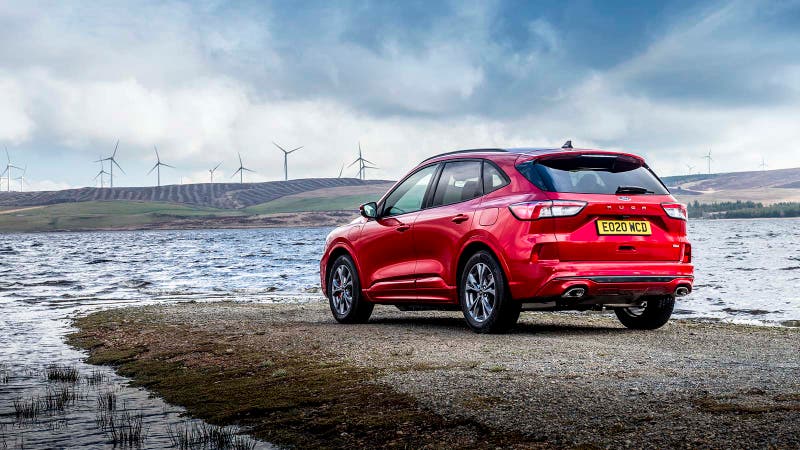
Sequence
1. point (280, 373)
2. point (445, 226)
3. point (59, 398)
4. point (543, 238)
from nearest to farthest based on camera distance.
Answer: point (59, 398), point (280, 373), point (543, 238), point (445, 226)

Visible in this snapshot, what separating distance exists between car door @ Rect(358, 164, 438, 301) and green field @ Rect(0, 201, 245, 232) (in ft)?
557

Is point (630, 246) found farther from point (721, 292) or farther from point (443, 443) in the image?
point (721, 292)

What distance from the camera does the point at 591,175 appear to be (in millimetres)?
9477

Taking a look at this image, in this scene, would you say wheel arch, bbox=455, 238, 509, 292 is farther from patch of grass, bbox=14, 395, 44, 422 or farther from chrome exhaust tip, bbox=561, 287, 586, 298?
patch of grass, bbox=14, 395, 44, 422

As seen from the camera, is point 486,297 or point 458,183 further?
point 458,183

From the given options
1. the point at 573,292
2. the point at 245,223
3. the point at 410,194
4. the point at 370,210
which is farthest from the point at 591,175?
the point at 245,223

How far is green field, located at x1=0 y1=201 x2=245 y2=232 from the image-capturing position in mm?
174962

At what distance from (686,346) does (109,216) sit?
187m

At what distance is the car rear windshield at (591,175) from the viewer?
9320mm

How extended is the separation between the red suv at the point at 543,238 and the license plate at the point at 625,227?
0.03 ft

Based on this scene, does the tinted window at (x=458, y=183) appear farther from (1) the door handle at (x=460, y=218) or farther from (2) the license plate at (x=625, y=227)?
(2) the license plate at (x=625, y=227)

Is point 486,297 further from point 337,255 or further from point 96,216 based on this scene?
point 96,216

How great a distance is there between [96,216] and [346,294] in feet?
599

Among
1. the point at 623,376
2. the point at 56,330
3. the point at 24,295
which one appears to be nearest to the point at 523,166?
the point at 623,376
